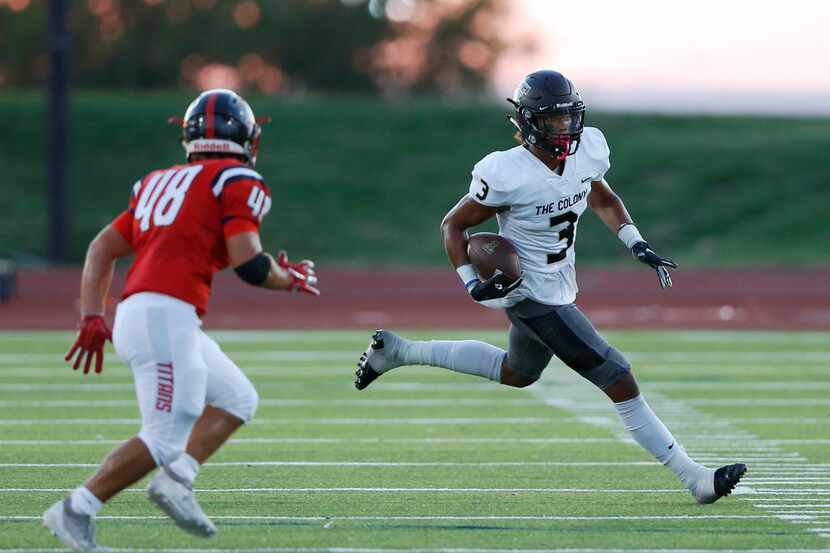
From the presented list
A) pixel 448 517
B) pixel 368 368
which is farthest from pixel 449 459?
pixel 448 517

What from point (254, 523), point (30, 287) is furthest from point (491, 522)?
point (30, 287)

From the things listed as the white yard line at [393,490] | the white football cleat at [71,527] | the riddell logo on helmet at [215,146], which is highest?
the riddell logo on helmet at [215,146]

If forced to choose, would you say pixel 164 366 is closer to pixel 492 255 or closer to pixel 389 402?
pixel 492 255

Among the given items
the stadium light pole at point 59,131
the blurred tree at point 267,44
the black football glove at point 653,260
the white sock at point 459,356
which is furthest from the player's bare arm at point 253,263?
the blurred tree at point 267,44

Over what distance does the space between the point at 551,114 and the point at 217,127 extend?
5.60 feet

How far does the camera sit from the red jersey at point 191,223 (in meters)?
5.12

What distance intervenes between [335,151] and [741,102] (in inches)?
594

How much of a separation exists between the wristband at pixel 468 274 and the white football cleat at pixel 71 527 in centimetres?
211

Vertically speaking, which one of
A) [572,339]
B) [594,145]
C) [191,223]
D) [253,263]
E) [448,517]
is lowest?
[448,517]

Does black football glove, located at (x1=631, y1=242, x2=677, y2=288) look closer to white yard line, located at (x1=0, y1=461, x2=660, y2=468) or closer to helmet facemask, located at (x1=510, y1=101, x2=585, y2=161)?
helmet facemask, located at (x1=510, y1=101, x2=585, y2=161)

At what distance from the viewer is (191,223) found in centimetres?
515

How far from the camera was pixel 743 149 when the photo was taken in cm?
3023

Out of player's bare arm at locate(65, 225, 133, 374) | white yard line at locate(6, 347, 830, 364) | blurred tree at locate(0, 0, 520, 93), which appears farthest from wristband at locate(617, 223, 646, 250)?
blurred tree at locate(0, 0, 520, 93)

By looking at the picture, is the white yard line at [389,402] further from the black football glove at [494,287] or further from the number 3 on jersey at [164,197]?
the number 3 on jersey at [164,197]
